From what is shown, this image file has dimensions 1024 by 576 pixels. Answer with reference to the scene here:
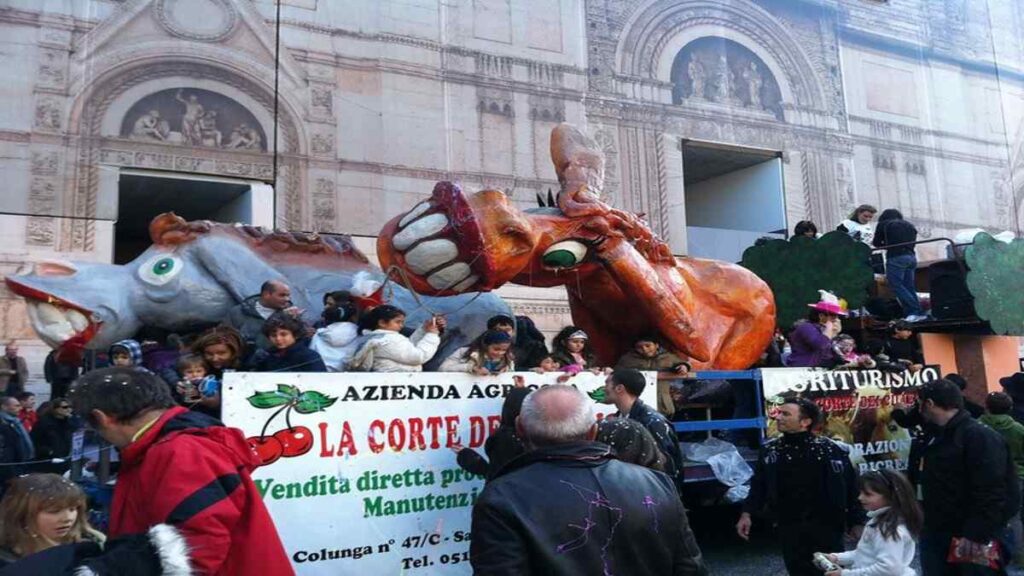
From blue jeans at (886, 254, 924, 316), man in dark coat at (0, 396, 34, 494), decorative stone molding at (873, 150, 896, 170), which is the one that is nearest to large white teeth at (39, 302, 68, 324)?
man in dark coat at (0, 396, 34, 494)

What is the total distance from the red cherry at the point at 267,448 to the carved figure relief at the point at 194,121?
24.5ft

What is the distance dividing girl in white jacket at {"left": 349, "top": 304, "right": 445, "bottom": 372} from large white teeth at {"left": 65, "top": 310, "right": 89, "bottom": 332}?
1.72 metres

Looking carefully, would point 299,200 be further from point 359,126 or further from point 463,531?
point 463,531

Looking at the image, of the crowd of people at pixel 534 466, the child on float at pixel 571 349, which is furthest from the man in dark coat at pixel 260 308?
the child on float at pixel 571 349

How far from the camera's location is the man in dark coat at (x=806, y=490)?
13.1ft

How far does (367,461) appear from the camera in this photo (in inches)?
158

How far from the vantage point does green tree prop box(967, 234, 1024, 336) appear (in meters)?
7.75

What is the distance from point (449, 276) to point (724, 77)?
1036cm

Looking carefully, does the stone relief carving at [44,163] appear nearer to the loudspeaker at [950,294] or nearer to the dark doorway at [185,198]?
the dark doorway at [185,198]

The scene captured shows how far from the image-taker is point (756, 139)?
47.5ft

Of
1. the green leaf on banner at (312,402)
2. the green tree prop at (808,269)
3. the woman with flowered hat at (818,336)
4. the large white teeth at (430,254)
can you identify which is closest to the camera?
the green leaf on banner at (312,402)

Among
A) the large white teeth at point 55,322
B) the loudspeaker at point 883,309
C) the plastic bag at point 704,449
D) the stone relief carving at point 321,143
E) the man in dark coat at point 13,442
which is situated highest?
the stone relief carving at point 321,143

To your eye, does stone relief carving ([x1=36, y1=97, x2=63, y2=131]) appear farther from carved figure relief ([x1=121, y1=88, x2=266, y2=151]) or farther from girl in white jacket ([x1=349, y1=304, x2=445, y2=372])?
girl in white jacket ([x1=349, y1=304, x2=445, y2=372])

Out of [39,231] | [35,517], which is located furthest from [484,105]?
[35,517]
